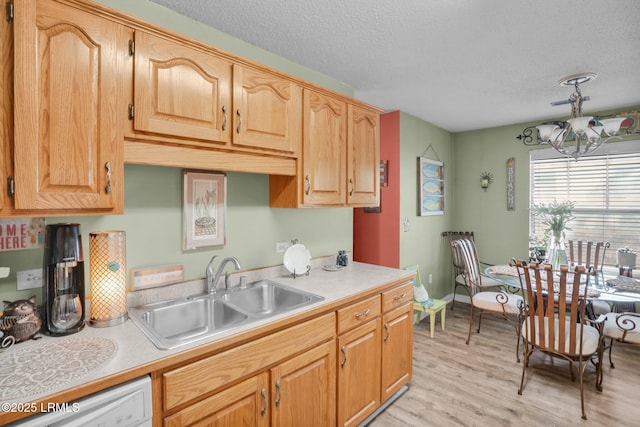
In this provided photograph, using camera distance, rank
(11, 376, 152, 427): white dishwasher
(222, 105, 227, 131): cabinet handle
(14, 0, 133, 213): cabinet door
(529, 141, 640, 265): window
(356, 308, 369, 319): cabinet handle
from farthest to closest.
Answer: (529, 141, 640, 265): window
(356, 308, 369, 319): cabinet handle
(222, 105, 227, 131): cabinet handle
(14, 0, 133, 213): cabinet door
(11, 376, 152, 427): white dishwasher

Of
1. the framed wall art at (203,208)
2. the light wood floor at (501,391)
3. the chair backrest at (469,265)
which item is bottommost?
the light wood floor at (501,391)

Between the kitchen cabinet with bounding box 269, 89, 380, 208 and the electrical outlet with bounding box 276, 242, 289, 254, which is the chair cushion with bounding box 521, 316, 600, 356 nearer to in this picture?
the kitchen cabinet with bounding box 269, 89, 380, 208

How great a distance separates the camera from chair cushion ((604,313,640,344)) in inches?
93.1

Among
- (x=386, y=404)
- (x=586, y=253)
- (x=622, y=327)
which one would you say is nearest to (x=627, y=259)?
(x=586, y=253)

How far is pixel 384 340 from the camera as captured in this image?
2.17m

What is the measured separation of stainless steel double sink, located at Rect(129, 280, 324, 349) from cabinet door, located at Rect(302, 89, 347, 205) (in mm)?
644

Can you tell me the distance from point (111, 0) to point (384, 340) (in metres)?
2.52

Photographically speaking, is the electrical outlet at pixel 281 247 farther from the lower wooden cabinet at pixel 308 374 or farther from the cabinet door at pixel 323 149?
the lower wooden cabinet at pixel 308 374

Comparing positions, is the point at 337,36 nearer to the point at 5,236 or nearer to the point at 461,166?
the point at 5,236

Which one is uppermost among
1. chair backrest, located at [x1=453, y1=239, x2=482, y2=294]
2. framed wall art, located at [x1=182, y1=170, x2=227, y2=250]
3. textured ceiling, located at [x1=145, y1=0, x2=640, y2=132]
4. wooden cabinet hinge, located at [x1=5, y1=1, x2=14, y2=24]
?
textured ceiling, located at [x1=145, y1=0, x2=640, y2=132]

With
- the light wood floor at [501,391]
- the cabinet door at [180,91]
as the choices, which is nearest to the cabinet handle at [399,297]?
the light wood floor at [501,391]

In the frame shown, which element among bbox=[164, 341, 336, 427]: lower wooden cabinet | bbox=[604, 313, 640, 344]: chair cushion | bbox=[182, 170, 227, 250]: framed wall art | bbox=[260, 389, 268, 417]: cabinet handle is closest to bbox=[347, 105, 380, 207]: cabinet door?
bbox=[182, 170, 227, 250]: framed wall art

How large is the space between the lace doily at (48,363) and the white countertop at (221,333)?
1 cm

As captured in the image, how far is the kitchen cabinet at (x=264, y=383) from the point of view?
1.20 metres
